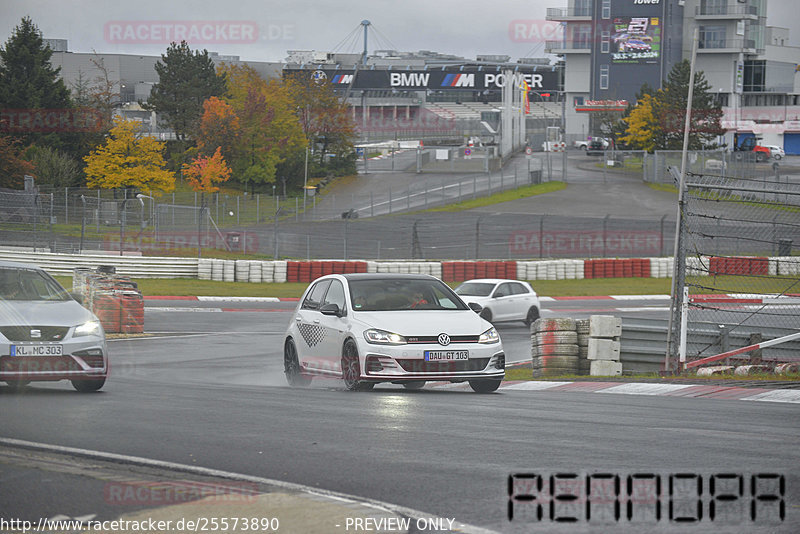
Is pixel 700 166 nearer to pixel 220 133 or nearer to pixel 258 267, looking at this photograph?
pixel 220 133

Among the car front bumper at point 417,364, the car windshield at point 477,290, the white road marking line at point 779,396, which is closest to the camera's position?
the white road marking line at point 779,396

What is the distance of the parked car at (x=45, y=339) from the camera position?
11445 millimetres

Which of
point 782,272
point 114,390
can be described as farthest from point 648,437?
point 782,272

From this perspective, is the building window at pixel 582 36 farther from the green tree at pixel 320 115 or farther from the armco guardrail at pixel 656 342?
the armco guardrail at pixel 656 342

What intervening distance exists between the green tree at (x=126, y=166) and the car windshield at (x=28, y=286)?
170 ft

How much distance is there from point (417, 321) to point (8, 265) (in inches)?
195

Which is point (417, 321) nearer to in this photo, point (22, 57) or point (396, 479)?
point (396, 479)

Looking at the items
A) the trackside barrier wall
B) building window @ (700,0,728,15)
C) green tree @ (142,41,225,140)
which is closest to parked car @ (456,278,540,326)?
the trackside barrier wall

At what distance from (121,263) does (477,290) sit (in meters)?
18.5

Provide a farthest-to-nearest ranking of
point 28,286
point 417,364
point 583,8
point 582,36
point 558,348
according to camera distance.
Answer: point 582,36
point 583,8
point 558,348
point 28,286
point 417,364

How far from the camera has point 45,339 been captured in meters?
11.6

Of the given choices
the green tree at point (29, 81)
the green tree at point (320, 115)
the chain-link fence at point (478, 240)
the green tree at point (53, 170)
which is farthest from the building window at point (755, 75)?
the green tree at point (53, 170)

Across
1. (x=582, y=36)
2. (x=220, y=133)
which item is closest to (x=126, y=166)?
(x=220, y=133)

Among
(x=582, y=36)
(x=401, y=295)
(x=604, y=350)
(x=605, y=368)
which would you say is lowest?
(x=605, y=368)
